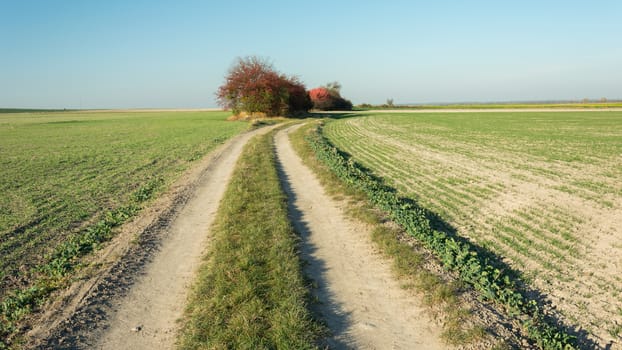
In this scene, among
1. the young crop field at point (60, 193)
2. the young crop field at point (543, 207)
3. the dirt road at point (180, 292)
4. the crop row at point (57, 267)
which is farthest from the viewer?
the young crop field at point (60, 193)

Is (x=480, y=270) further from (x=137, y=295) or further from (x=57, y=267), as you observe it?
(x=57, y=267)

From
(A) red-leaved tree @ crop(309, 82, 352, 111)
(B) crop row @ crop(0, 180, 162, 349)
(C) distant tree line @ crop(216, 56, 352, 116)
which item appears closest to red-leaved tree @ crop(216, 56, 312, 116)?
(C) distant tree line @ crop(216, 56, 352, 116)

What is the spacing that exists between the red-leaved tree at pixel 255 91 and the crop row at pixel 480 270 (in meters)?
47.4

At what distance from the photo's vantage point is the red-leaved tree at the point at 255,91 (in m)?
55.7

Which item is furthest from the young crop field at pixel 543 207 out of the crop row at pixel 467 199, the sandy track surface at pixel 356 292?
the sandy track surface at pixel 356 292

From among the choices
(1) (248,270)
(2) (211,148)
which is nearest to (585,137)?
(2) (211,148)

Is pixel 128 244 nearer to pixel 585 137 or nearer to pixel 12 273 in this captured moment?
pixel 12 273

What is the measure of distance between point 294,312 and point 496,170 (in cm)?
1267

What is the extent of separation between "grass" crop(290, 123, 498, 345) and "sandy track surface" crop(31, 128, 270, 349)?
3.69m

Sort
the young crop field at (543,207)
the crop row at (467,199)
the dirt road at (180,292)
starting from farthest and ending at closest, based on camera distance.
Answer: the crop row at (467,199) → the young crop field at (543,207) → the dirt road at (180,292)

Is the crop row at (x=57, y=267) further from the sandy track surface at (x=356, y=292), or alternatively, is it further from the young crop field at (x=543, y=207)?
the young crop field at (x=543, y=207)

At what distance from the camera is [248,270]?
256 inches

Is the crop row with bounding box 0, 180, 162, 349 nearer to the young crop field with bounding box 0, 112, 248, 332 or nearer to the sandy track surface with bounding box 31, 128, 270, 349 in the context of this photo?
the young crop field with bounding box 0, 112, 248, 332

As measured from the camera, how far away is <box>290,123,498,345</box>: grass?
15.7 feet
